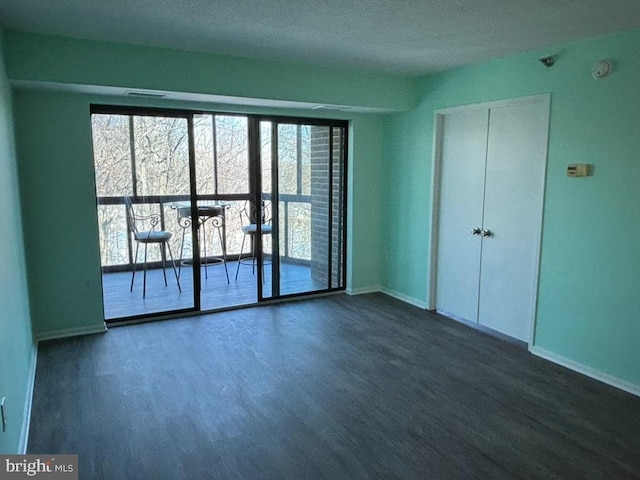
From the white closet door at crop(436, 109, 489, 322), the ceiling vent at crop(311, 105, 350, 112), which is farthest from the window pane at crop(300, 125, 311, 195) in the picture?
the white closet door at crop(436, 109, 489, 322)

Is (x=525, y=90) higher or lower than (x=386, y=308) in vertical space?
higher

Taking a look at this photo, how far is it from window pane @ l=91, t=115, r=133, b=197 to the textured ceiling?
87cm

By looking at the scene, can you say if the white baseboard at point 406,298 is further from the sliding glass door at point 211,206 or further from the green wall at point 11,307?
the green wall at point 11,307

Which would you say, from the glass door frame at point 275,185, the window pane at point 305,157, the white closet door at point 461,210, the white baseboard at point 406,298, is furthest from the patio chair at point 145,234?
the white closet door at point 461,210

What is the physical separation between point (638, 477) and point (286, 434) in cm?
179


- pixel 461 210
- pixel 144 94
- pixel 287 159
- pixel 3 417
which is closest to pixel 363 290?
pixel 461 210

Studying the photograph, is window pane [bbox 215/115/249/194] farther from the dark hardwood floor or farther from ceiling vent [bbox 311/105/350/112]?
the dark hardwood floor

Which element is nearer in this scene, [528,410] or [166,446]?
[166,446]

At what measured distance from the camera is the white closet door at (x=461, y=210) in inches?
168

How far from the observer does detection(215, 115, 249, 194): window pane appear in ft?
17.4

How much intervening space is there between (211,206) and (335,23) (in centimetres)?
301

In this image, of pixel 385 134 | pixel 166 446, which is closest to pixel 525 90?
pixel 385 134

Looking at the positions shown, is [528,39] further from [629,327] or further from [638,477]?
[638,477]

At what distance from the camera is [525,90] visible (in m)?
3.70
